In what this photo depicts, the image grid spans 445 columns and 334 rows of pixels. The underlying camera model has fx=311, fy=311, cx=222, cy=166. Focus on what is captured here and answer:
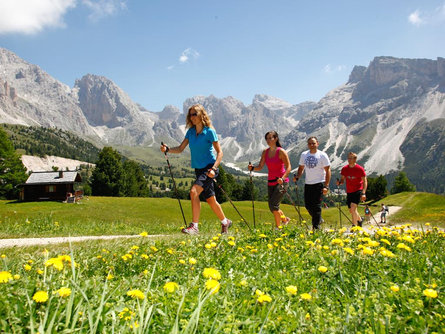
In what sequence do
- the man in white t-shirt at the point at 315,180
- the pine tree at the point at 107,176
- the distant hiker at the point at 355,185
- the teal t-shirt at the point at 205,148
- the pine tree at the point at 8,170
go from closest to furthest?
1. the teal t-shirt at the point at 205,148
2. the man in white t-shirt at the point at 315,180
3. the distant hiker at the point at 355,185
4. the pine tree at the point at 8,170
5. the pine tree at the point at 107,176

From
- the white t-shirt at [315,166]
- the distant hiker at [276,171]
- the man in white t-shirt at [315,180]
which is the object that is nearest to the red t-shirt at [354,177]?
the man in white t-shirt at [315,180]

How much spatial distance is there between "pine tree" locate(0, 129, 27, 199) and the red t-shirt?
69.5 metres

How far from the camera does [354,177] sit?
14250 mm

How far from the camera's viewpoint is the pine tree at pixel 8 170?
212 ft

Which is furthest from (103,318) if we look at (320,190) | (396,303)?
(320,190)

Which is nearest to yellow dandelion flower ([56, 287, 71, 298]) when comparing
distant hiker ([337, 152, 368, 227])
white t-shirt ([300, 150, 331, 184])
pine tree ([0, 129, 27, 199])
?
white t-shirt ([300, 150, 331, 184])

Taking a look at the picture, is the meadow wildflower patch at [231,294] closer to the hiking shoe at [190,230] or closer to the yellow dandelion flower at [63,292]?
the yellow dandelion flower at [63,292]

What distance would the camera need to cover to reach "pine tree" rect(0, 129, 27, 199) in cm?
6469

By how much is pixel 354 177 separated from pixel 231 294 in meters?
12.5

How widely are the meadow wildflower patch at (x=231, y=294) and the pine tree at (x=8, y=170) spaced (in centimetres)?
7310

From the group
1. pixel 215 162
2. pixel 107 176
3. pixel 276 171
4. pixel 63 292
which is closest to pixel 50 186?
pixel 107 176

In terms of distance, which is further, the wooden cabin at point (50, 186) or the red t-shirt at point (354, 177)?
the wooden cabin at point (50, 186)

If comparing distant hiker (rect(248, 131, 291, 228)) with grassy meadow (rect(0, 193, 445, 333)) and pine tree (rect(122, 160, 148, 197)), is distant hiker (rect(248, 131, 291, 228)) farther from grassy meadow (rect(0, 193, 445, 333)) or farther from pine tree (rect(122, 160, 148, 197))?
pine tree (rect(122, 160, 148, 197))

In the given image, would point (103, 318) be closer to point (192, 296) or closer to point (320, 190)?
point (192, 296)
